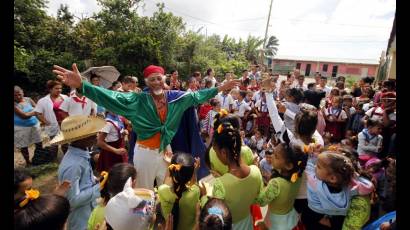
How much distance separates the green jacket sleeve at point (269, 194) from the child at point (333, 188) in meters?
0.29

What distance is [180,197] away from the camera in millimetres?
2150

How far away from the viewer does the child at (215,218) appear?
5.59 feet

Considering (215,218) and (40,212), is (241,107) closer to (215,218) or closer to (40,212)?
(215,218)

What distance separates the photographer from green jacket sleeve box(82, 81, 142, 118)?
321 cm

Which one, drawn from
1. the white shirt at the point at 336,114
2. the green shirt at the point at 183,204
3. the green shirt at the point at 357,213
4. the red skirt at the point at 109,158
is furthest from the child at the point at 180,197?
the white shirt at the point at 336,114

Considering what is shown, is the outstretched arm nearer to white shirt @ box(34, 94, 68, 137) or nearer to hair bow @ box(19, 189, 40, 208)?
hair bow @ box(19, 189, 40, 208)

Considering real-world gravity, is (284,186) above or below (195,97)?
below

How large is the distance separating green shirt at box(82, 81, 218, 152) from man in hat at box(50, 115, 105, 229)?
2.55ft

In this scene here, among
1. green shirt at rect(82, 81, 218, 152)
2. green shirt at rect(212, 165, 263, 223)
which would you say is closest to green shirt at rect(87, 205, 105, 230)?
green shirt at rect(212, 165, 263, 223)

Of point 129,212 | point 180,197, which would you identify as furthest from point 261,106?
point 129,212

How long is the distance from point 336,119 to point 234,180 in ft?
17.1

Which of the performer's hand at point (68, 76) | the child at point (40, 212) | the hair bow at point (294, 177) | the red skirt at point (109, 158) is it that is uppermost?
the performer's hand at point (68, 76)

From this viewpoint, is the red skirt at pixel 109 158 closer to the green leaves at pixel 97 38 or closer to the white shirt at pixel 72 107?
the white shirt at pixel 72 107
